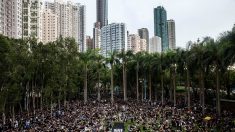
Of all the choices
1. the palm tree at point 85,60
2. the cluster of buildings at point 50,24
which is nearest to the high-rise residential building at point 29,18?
the cluster of buildings at point 50,24

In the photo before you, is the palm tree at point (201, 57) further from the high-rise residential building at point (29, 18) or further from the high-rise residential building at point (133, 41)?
the high-rise residential building at point (133, 41)

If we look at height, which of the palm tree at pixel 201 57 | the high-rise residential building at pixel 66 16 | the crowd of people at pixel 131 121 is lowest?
the crowd of people at pixel 131 121

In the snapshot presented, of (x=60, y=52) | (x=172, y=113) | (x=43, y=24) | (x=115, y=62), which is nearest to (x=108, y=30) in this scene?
(x=43, y=24)

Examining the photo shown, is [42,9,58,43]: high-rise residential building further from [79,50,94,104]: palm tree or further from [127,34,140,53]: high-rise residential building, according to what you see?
[79,50,94,104]: palm tree

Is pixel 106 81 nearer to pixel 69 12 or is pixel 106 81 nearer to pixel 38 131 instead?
pixel 38 131

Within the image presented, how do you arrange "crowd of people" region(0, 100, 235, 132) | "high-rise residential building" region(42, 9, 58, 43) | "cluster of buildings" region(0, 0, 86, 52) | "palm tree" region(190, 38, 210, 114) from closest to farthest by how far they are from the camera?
1. "crowd of people" region(0, 100, 235, 132)
2. "palm tree" region(190, 38, 210, 114)
3. "cluster of buildings" region(0, 0, 86, 52)
4. "high-rise residential building" region(42, 9, 58, 43)

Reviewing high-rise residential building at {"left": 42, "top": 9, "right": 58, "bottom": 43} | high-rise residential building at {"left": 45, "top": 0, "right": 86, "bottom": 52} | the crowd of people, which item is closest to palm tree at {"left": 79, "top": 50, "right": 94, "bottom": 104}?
the crowd of people

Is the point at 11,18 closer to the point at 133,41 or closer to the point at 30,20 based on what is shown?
the point at 30,20
